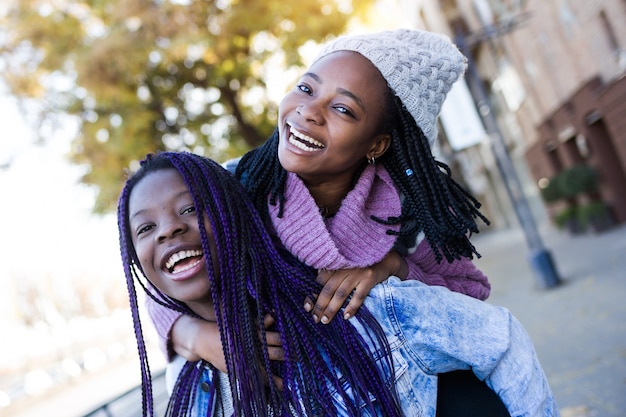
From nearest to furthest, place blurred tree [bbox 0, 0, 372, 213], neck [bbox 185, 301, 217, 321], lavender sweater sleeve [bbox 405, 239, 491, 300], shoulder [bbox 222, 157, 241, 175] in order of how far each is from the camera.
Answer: neck [bbox 185, 301, 217, 321]
lavender sweater sleeve [bbox 405, 239, 491, 300]
shoulder [bbox 222, 157, 241, 175]
blurred tree [bbox 0, 0, 372, 213]

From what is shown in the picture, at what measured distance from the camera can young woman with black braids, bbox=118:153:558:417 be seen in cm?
166

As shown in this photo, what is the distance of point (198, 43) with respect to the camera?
8617 millimetres

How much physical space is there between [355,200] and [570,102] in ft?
47.3

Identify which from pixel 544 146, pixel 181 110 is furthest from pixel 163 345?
pixel 544 146

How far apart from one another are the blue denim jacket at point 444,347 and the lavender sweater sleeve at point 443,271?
208 millimetres

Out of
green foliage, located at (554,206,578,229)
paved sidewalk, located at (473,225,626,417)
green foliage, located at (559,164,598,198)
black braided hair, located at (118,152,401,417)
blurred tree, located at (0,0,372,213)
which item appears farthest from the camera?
green foliage, located at (554,206,578,229)

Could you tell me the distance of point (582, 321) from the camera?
658 centimetres

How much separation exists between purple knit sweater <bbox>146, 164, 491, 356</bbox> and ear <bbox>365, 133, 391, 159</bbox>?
46 mm

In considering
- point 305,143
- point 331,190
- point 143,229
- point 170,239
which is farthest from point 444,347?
point 143,229

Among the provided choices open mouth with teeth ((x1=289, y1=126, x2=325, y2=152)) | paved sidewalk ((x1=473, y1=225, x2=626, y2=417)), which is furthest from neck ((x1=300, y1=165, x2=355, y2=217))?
paved sidewalk ((x1=473, y1=225, x2=626, y2=417))

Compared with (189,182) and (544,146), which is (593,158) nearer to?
(544,146)

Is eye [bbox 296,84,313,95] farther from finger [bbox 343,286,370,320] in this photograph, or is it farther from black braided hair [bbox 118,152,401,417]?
finger [bbox 343,286,370,320]

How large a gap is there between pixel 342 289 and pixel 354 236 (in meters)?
0.21

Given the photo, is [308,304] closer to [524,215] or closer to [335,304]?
[335,304]
